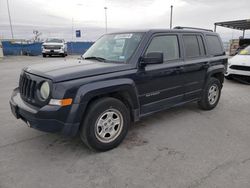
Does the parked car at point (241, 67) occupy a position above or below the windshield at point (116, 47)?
below

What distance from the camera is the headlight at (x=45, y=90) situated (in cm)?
265

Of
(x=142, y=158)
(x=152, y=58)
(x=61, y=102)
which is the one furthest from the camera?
(x=152, y=58)

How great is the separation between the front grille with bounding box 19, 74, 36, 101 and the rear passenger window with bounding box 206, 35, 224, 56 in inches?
151

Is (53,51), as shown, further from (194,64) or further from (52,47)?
(194,64)

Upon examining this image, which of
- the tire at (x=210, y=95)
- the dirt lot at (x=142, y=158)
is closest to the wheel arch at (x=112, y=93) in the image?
the dirt lot at (x=142, y=158)

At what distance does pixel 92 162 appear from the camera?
2.81m

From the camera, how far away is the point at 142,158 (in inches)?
114

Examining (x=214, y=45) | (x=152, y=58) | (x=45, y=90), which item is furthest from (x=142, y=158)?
(x=214, y=45)

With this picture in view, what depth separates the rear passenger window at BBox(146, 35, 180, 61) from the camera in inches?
140

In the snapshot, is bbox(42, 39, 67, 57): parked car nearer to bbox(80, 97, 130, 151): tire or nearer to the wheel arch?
the wheel arch

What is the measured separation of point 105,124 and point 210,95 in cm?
306

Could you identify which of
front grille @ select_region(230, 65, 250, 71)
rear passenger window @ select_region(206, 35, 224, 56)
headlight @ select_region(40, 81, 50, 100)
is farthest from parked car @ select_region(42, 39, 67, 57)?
headlight @ select_region(40, 81, 50, 100)

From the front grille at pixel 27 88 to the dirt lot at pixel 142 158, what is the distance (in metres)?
0.83

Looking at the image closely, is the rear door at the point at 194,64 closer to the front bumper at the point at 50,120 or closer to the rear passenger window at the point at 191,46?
the rear passenger window at the point at 191,46
